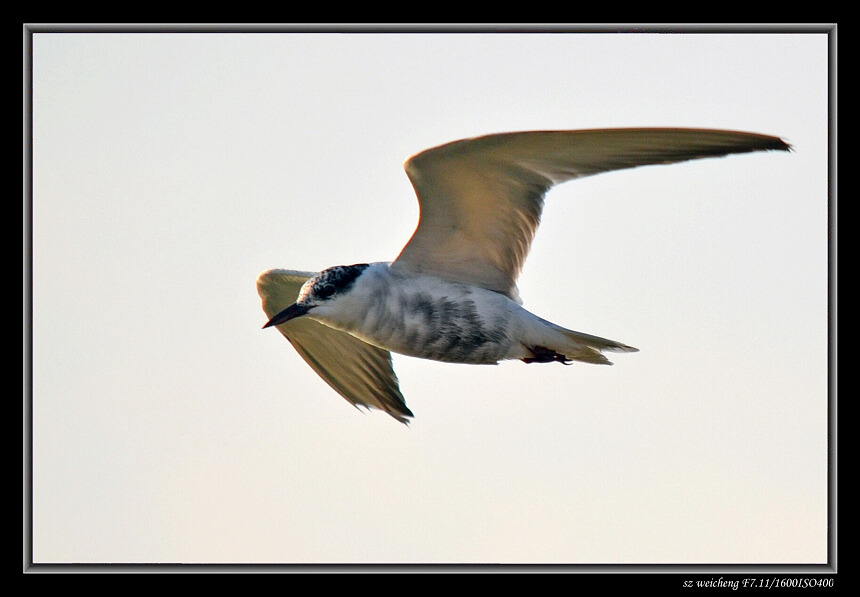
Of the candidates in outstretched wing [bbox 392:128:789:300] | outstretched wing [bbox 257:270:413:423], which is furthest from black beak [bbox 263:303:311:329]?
outstretched wing [bbox 257:270:413:423]

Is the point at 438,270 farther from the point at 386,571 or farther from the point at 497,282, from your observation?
the point at 386,571

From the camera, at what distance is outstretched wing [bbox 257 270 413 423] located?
9.27m

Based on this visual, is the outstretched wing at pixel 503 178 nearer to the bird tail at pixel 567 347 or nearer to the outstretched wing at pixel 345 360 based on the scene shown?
the bird tail at pixel 567 347

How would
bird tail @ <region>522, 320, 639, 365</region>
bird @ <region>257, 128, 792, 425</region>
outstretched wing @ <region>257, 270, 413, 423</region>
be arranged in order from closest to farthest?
bird @ <region>257, 128, 792, 425</region> < bird tail @ <region>522, 320, 639, 365</region> < outstretched wing @ <region>257, 270, 413, 423</region>

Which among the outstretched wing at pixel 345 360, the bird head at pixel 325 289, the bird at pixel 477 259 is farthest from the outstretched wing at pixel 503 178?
the outstretched wing at pixel 345 360

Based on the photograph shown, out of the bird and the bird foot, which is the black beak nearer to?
the bird

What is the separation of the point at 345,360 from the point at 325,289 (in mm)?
1854

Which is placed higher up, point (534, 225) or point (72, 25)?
point (72, 25)

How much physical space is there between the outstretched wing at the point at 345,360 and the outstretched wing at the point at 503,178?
5.14ft

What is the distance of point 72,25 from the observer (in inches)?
322

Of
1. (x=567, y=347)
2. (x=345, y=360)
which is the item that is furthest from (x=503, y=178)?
(x=345, y=360)

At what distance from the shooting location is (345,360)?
9383 millimetres

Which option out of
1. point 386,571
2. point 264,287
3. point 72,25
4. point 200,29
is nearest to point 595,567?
point 386,571

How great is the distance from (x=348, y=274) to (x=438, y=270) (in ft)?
2.60
